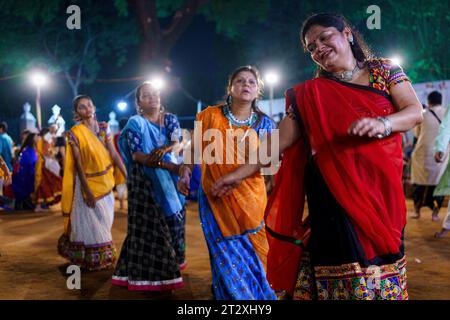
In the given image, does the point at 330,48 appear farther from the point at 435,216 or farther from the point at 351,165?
the point at 435,216

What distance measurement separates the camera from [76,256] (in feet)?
20.2

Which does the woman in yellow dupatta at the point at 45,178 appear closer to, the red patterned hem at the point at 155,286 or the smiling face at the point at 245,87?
the red patterned hem at the point at 155,286

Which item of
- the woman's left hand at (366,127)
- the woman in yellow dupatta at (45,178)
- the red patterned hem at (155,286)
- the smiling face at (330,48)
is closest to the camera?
the woman's left hand at (366,127)

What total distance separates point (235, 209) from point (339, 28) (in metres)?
1.98

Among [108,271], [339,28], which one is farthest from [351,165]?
[108,271]

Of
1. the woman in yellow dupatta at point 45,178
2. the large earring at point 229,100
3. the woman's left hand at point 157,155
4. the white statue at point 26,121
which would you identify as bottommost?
the woman in yellow dupatta at point 45,178

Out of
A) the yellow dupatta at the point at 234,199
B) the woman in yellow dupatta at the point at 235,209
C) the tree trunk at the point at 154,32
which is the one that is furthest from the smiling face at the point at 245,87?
the tree trunk at the point at 154,32

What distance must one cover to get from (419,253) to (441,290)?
5.76 ft

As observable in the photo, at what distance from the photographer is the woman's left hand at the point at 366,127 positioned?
7.09ft

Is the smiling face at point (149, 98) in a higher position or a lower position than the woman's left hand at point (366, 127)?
higher

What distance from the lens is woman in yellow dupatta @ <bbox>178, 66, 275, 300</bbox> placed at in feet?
13.6

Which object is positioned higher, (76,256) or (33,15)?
(33,15)
